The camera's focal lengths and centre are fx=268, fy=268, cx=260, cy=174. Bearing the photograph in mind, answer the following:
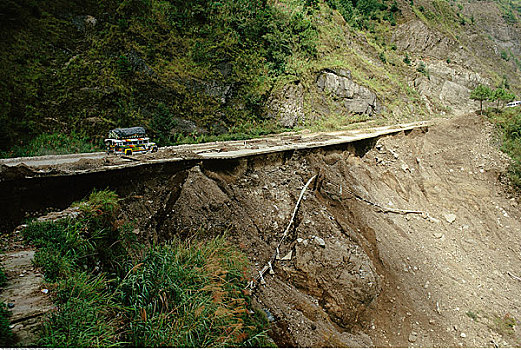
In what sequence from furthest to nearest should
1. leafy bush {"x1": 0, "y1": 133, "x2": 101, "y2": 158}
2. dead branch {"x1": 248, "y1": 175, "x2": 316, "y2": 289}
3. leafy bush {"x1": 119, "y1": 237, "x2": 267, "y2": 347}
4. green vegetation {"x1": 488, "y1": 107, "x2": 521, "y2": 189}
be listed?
green vegetation {"x1": 488, "y1": 107, "x2": 521, "y2": 189}, leafy bush {"x1": 0, "y1": 133, "x2": 101, "y2": 158}, dead branch {"x1": 248, "y1": 175, "x2": 316, "y2": 289}, leafy bush {"x1": 119, "y1": 237, "x2": 267, "y2": 347}

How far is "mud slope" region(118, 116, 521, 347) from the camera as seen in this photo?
480 centimetres

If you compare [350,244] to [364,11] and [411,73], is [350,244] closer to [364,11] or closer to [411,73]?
[411,73]

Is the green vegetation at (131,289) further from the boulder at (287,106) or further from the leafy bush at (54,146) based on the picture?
the boulder at (287,106)

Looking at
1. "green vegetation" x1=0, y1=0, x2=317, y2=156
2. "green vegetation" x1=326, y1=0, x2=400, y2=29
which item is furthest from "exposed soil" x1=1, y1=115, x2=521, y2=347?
"green vegetation" x1=326, y1=0, x2=400, y2=29

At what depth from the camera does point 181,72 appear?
13.4m

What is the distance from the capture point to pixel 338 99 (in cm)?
1972

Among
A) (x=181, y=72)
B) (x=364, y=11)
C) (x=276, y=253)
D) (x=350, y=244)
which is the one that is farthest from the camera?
(x=364, y=11)

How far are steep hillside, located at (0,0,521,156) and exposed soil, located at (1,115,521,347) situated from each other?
6.62 metres

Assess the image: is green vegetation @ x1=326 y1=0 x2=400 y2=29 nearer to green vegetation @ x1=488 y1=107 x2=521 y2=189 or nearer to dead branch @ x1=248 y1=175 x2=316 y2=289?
green vegetation @ x1=488 y1=107 x2=521 y2=189

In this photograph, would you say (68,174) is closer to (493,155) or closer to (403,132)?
(403,132)

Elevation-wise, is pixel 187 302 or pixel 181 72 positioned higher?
pixel 181 72

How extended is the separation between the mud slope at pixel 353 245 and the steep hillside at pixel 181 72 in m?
6.63

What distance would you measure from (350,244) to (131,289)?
166 inches

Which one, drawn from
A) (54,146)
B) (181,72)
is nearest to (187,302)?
(54,146)
